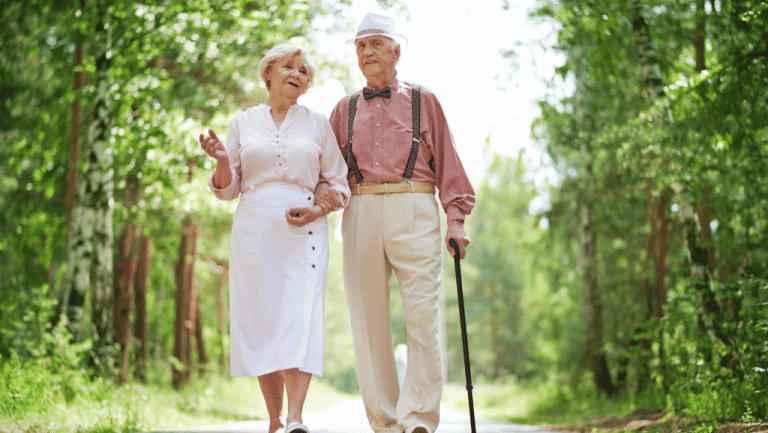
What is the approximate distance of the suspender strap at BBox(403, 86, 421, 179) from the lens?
201 inches

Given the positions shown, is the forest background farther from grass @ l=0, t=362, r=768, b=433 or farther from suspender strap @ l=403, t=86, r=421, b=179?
suspender strap @ l=403, t=86, r=421, b=179

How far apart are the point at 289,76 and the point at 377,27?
0.67 m

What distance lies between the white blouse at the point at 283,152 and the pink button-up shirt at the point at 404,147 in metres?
0.19

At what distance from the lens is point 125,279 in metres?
13.5

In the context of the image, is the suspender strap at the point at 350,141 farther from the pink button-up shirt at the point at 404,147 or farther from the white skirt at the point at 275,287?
the white skirt at the point at 275,287

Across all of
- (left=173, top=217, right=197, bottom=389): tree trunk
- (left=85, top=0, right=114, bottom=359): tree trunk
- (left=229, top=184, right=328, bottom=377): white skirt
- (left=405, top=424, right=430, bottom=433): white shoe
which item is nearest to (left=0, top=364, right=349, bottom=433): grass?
(left=85, top=0, right=114, bottom=359): tree trunk

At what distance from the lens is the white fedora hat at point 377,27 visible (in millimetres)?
5176

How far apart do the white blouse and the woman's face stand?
13 centimetres

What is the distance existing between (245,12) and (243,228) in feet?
24.8

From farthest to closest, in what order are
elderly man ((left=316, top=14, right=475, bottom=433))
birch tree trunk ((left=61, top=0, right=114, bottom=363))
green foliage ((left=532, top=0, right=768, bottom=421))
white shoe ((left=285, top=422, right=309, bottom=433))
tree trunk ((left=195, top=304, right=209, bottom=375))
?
tree trunk ((left=195, top=304, right=209, bottom=375))
birch tree trunk ((left=61, top=0, right=114, bottom=363))
green foliage ((left=532, top=0, right=768, bottom=421))
elderly man ((left=316, top=14, right=475, bottom=433))
white shoe ((left=285, top=422, right=309, bottom=433))

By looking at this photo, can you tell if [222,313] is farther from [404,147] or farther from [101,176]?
[404,147]

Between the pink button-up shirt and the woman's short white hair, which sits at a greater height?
the woman's short white hair

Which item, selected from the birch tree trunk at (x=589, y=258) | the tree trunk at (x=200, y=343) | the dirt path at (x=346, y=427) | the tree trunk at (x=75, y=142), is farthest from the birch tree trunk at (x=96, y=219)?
the tree trunk at (x=200, y=343)

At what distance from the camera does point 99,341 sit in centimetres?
921
